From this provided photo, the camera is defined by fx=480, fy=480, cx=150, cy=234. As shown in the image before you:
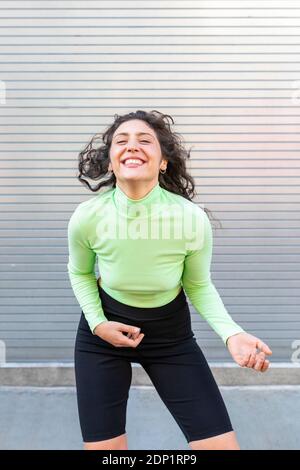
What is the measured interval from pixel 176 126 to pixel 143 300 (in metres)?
1.96

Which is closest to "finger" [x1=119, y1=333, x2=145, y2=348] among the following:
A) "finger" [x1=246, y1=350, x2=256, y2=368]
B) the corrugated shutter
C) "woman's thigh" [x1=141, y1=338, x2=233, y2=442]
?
"woman's thigh" [x1=141, y1=338, x2=233, y2=442]

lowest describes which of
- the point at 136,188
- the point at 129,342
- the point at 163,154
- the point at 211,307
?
the point at 129,342

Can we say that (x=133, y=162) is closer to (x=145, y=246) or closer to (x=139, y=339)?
(x=145, y=246)

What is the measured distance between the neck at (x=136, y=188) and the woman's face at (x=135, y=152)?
0.02 m

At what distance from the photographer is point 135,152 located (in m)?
1.83

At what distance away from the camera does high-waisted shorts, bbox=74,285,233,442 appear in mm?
1851

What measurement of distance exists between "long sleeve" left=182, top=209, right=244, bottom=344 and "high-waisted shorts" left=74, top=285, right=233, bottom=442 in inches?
3.5

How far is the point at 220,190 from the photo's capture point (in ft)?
11.9

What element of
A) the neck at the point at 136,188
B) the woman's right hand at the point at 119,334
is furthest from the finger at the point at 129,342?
the neck at the point at 136,188

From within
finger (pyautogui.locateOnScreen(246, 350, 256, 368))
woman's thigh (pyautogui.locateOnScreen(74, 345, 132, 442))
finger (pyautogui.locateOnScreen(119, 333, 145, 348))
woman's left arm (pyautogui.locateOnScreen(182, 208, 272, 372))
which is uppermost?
woman's left arm (pyautogui.locateOnScreen(182, 208, 272, 372))

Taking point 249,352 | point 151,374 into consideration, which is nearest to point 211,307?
point 249,352

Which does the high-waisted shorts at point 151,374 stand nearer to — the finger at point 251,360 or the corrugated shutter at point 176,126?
the finger at point 251,360

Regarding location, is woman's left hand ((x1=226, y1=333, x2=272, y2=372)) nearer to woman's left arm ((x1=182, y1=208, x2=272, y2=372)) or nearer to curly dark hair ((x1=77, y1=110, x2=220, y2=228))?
woman's left arm ((x1=182, y1=208, x2=272, y2=372))

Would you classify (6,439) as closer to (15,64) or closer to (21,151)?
(21,151)
